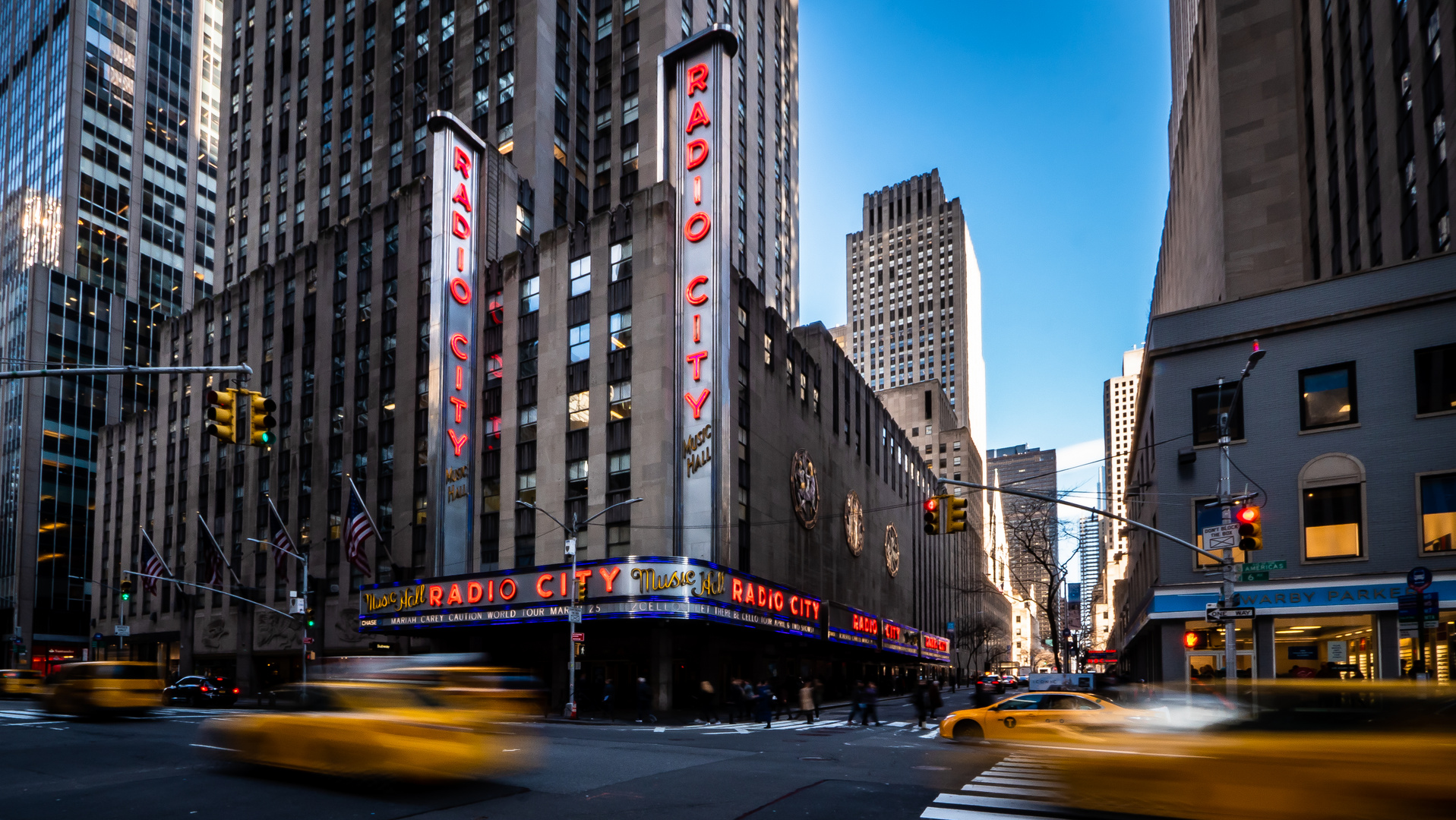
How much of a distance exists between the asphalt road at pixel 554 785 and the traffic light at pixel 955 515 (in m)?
4.95

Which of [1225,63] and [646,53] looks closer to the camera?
[1225,63]

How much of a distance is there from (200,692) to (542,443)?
709 inches

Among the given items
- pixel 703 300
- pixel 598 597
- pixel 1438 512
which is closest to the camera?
pixel 1438 512

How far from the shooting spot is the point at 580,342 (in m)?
Answer: 45.7

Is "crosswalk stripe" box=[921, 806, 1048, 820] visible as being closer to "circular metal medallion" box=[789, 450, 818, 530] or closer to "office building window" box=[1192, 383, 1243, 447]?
"office building window" box=[1192, 383, 1243, 447]

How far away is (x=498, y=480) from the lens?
1870 inches

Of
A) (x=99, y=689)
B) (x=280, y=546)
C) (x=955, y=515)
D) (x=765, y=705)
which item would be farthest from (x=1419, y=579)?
(x=280, y=546)

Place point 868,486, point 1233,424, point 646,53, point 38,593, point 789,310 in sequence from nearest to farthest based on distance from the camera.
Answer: point 1233,424 → point 646,53 → point 868,486 → point 789,310 → point 38,593

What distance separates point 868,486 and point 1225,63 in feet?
117

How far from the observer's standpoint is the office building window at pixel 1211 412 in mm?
29453

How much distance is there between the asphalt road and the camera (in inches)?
453

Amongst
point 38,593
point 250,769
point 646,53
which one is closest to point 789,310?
point 646,53

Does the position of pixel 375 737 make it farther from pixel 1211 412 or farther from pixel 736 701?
pixel 1211 412

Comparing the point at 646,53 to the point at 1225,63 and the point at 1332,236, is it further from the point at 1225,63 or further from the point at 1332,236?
the point at 1332,236
